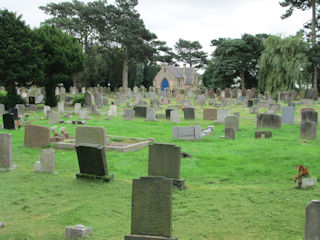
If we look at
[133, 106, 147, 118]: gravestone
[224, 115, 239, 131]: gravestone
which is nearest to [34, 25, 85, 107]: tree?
[133, 106, 147, 118]: gravestone

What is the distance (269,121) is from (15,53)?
1897cm

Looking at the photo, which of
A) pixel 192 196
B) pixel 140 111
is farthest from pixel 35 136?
pixel 140 111

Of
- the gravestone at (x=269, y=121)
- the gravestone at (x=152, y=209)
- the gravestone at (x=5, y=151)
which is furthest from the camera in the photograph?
the gravestone at (x=269, y=121)

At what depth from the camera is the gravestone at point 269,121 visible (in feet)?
59.2

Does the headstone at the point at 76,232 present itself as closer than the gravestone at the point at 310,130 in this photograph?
Yes

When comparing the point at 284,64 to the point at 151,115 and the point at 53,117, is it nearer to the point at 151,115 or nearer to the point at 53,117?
the point at 151,115

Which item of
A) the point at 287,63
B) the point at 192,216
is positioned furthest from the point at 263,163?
the point at 287,63

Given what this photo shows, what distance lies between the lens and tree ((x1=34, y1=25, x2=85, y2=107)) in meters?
29.8

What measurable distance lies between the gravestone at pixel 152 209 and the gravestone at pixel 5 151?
5.78 meters

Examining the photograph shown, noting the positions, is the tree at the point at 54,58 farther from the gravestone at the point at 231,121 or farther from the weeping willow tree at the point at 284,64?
the weeping willow tree at the point at 284,64

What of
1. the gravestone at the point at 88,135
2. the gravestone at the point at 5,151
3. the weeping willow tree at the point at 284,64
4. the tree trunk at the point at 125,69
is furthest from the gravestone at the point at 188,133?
the tree trunk at the point at 125,69

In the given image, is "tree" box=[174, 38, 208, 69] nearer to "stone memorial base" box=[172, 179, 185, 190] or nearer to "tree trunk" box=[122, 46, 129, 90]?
"tree trunk" box=[122, 46, 129, 90]

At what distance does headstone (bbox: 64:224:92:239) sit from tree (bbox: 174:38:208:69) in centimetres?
7383

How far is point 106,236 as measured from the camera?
226 inches
